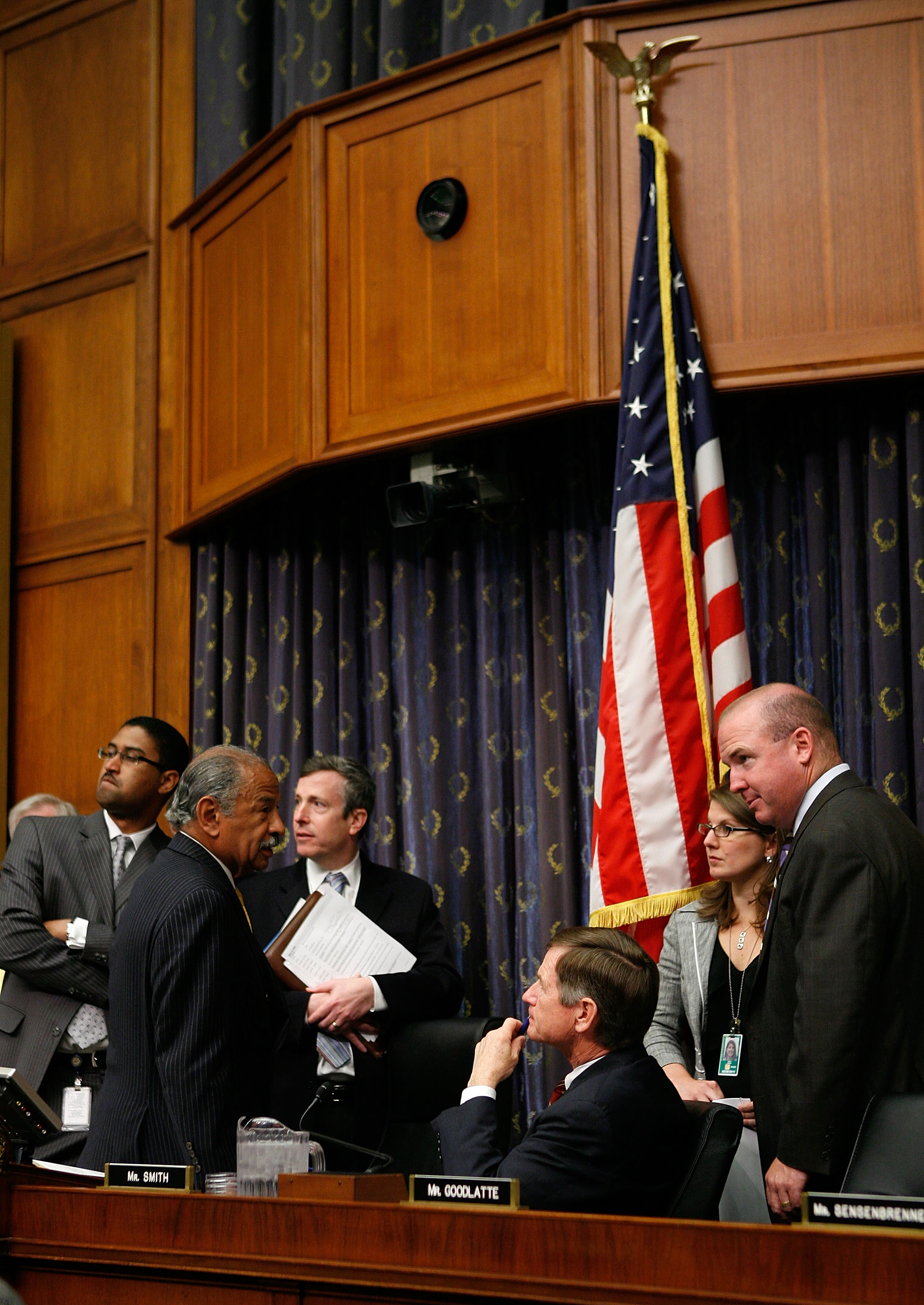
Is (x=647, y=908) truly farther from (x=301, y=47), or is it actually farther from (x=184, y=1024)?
(x=301, y=47)

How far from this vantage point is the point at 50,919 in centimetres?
422

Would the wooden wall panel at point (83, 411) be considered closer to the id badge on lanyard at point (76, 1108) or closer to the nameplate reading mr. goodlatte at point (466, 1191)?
the id badge on lanyard at point (76, 1108)

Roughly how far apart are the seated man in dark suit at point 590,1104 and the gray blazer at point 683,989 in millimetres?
913

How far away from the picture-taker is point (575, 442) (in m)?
4.93

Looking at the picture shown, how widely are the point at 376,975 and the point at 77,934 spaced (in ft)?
2.76

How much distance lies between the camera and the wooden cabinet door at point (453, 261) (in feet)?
14.3

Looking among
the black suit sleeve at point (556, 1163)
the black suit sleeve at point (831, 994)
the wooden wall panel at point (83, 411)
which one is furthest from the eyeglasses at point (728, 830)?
the wooden wall panel at point (83, 411)

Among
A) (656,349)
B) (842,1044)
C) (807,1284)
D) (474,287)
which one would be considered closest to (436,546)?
(474,287)

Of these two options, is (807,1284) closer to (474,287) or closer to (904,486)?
(904,486)

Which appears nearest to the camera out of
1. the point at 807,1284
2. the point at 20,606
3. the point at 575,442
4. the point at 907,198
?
the point at 807,1284

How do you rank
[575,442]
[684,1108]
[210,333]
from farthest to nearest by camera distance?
1. [210,333]
2. [575,442]
3. [684,1108]

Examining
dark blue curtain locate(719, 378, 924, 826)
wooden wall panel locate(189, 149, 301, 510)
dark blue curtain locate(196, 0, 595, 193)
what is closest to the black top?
dark blue curtain locate(719, 378, 924, 826)

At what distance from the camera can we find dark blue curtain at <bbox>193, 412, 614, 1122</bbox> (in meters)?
4.82

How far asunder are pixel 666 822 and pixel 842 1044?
4.44ft
